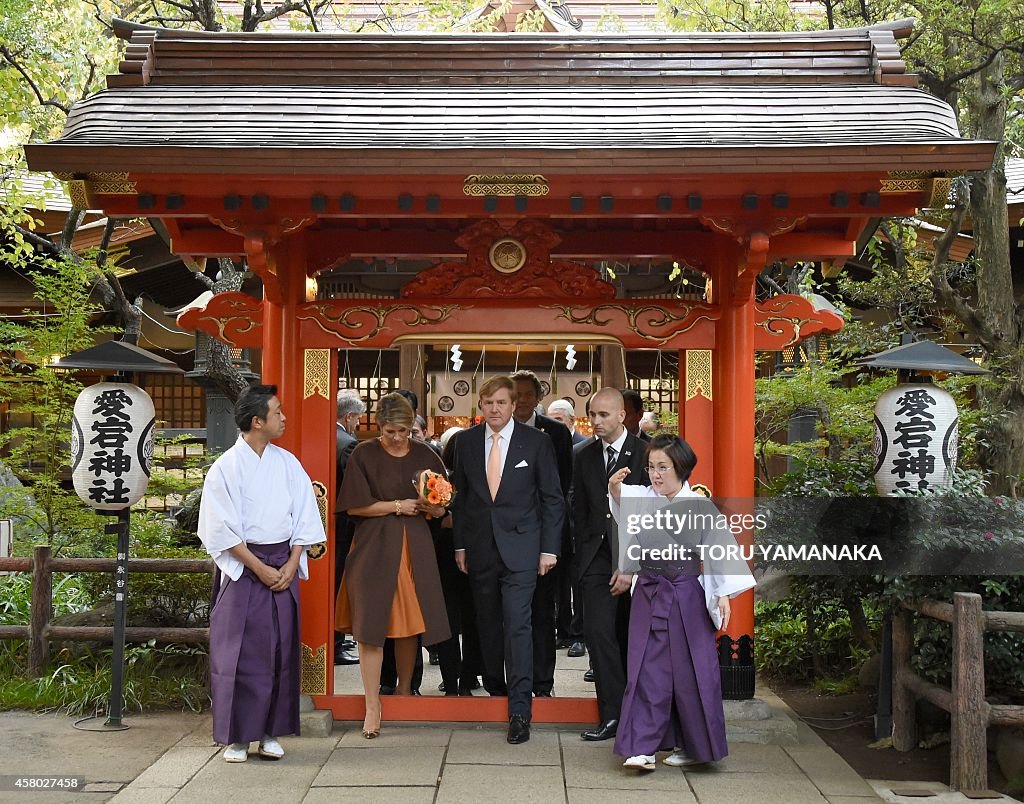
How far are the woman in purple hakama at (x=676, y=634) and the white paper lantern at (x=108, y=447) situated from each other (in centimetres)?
323

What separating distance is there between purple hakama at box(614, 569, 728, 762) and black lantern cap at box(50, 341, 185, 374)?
3.47 metres

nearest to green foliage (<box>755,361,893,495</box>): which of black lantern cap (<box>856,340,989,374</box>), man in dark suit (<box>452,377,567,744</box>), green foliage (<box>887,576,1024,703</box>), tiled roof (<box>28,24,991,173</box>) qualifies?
black lantern cap (<box>856,340,989,374</box>)

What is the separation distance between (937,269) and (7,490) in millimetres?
8396

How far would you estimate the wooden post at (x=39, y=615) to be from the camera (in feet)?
22.8

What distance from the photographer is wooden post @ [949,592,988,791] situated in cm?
489

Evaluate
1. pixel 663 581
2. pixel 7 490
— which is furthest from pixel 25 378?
pixel 663 581

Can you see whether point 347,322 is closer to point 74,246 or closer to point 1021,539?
point 1021,539

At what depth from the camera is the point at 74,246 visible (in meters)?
10.9

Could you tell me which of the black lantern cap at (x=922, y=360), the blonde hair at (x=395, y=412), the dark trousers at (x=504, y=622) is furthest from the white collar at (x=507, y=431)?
the black lantern cap at (x=922, y=360)

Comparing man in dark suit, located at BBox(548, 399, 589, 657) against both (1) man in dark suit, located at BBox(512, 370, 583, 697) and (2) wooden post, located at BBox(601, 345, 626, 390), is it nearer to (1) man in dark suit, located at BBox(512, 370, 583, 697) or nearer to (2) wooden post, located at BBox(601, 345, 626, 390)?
(1) man in dark suit, located at BBox(512, 370, 583, 697)

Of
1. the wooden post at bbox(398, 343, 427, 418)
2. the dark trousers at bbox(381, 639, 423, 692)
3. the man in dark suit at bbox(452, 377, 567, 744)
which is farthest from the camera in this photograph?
the wooden post at bbox(398, 343, 427, 418)

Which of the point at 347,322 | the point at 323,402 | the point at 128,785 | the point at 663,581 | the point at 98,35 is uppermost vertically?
the point at 98,35

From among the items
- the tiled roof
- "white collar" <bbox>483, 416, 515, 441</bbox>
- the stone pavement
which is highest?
the tiled roof

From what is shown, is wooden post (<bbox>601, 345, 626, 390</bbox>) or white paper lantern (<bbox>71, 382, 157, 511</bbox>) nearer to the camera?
white paper lantern (<bbox>71, 382, 157, 511</bbox>)
